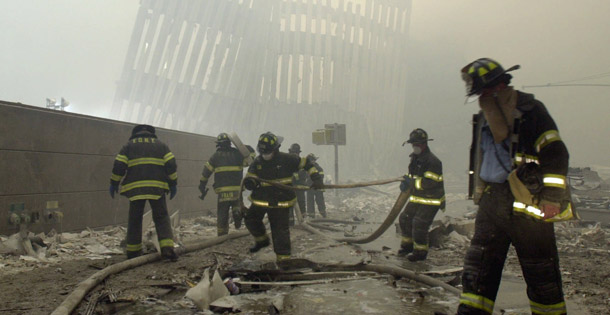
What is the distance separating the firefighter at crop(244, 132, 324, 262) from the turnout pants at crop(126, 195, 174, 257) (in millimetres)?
1057

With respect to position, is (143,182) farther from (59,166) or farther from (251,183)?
(59,166)

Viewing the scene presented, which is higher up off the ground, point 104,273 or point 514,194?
point 514,194

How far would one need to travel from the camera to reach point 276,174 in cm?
519

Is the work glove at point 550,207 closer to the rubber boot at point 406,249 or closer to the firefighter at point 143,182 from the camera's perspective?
the rubber boot at point 406,249

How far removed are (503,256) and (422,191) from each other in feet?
11.0

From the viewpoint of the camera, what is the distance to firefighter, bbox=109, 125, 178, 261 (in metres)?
5.13

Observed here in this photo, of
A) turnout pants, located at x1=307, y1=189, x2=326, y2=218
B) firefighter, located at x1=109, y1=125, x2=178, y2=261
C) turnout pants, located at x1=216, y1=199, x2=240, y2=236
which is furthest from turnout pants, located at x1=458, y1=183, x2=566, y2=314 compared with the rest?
turnout pants, located at x1=307, y1=189, x2=326, y2=218

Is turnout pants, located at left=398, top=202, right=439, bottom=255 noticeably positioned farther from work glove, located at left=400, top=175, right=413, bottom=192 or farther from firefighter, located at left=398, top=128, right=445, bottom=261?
work glove, located at left=400, top=175, right=413, bottom=192

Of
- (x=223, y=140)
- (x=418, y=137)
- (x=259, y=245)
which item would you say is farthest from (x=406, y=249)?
(x=223, y=140)

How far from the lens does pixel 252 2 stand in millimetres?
21297

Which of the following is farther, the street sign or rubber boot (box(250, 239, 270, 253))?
the street sign

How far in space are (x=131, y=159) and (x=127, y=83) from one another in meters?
18.6

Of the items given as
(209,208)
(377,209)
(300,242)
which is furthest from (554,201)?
(377,209)

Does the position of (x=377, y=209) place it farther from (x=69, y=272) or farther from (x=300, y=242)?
(x=69, y=272)
